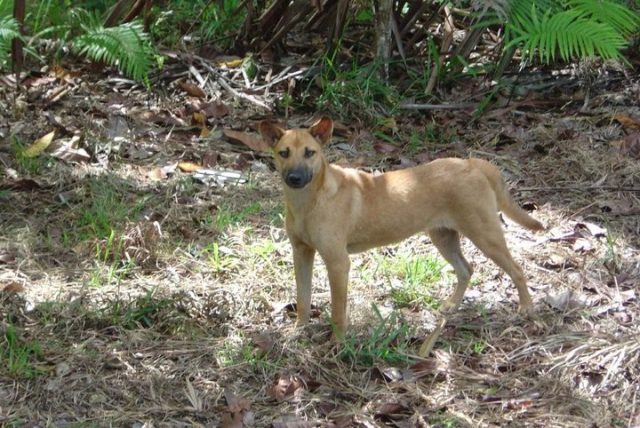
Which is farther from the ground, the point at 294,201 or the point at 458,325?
the point at 294,201

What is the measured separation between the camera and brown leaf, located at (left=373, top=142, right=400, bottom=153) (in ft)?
24.9

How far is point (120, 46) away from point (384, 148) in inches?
90.7

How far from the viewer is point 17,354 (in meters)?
4.78

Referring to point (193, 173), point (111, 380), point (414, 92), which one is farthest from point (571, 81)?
point (111, 380)

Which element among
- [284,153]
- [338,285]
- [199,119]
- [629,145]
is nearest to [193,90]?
[199,119]

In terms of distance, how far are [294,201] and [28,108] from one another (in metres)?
3.47

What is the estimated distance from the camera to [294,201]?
5.26m

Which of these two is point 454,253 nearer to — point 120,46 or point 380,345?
point 380,345

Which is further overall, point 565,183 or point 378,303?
point 565,183

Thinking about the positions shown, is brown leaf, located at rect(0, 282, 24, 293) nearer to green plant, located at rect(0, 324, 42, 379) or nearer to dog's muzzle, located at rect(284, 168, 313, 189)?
green plant, located at rect(0, 324, 42, 379)

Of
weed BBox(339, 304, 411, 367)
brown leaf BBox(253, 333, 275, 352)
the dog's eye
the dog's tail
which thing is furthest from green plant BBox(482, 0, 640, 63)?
brown leaf BBox(253, 333, 275, 352)

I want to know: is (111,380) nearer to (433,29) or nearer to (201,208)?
(201,208)

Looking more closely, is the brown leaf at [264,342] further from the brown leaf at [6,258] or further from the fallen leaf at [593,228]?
the fallen leaf at [593,228]

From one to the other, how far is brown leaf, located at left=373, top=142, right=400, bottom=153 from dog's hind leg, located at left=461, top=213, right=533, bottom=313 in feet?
7.18
